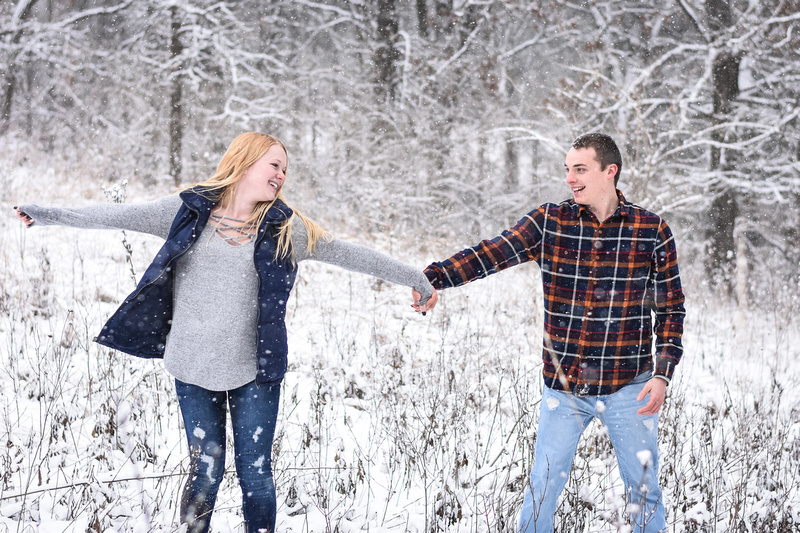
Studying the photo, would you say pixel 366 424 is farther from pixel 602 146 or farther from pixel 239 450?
pixel 602 146

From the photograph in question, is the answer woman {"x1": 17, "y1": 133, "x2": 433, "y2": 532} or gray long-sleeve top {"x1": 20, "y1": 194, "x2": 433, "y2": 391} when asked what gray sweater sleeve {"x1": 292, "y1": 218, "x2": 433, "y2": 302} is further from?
gray long-sleeve top {"x1": 20, "y1": 194, "x2": 433, "y2": 391}

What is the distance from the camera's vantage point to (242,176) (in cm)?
224

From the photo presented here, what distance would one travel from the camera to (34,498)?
2.69 m

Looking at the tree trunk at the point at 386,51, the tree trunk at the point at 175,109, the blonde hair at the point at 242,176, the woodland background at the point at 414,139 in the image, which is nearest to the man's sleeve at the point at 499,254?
the blonde hair at the point at 242,176

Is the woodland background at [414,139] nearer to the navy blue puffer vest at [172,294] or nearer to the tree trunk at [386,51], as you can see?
the tree trunk at [386,51]

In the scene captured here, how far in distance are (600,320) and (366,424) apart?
229 cm

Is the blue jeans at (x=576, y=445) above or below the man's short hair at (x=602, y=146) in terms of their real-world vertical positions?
below

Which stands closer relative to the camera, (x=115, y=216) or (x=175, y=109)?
(x=115, y=216)

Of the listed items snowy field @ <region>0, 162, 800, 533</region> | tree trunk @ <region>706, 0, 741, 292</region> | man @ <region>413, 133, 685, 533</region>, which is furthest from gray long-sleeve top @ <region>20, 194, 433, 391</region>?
tree trunk @ <region>706, 0, 741, 292</region>

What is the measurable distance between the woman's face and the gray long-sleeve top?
208mm

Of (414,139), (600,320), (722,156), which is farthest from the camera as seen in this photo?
(414,139)

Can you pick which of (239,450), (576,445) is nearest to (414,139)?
(576,445)

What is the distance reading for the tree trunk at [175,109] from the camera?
11992 millimetres

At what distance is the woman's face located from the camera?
2211mm
